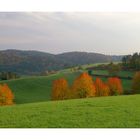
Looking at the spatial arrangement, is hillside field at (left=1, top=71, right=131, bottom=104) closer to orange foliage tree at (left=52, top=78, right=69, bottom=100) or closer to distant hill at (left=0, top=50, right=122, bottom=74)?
orange foliage tree at (left=52, top=78, right=69, bottom=100)

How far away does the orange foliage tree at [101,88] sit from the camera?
9.70 m

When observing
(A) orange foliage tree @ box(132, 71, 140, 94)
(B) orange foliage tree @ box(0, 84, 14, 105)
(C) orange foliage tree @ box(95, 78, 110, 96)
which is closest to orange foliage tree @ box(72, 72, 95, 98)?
(C) orange foliage tree @ box(95, 78, 110, 96)

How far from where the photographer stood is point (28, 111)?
7.43 metres

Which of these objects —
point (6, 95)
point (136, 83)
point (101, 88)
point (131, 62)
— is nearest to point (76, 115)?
point (6, 95)

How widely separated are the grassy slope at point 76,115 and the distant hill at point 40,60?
1.13 metres

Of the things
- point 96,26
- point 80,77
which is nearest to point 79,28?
point 96,26

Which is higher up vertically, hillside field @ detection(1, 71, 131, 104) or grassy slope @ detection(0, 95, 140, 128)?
hillside field @ detection(1, 71, 131, 104)

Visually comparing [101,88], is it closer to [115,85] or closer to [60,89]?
[115,85]

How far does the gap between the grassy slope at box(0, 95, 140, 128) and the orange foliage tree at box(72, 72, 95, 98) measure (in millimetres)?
1212

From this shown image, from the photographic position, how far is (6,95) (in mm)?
9039

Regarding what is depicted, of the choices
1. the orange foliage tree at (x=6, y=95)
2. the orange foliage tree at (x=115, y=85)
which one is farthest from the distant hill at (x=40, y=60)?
the orange foliage tree at (x=115, y=85)

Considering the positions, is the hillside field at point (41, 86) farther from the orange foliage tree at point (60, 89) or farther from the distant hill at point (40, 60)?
the distant hill at point (40, 60)

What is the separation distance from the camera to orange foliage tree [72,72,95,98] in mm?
9609
